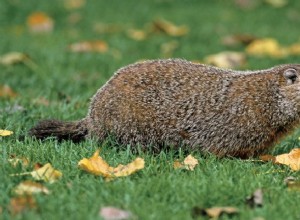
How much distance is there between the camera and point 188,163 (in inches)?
198

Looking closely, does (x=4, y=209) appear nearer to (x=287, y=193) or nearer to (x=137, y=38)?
(x=287, y=193)

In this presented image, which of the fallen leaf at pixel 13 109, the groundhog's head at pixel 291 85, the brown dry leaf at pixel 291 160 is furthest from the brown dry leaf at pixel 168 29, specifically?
the brown dry leaf at pixel 291 160

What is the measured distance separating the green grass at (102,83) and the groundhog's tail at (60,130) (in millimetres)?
183

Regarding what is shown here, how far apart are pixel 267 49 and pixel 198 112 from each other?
14.1ft

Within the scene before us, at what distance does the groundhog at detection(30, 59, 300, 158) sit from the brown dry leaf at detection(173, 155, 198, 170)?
485 millimetres

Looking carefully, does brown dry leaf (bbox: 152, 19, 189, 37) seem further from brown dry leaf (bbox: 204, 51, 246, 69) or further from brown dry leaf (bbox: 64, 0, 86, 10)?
brown dry leaf (bbox: 64, 0, 86, 10)

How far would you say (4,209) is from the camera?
4.03 metres

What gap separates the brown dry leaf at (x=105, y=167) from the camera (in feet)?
15.2

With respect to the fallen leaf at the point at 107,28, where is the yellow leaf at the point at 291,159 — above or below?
below

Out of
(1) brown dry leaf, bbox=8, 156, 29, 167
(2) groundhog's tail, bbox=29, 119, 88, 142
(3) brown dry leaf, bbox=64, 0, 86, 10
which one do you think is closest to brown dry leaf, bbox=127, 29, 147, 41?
(3) brown dry leaf, bbox=64, 0, 86, 10

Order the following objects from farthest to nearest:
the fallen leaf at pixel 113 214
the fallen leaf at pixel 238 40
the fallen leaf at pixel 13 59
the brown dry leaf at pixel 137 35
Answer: the brown dry leaf at pixel 137 35, the fallen leaf at pixel 238 40, the fallen leaf at pixel 13 59, the fallen leaf at pixel 113 214

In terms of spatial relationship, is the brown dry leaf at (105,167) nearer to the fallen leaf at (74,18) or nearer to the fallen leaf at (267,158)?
the fallen leaf at (267,158)

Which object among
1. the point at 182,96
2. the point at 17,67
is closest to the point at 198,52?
the point at 17,67

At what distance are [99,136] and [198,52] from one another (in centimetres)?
430
